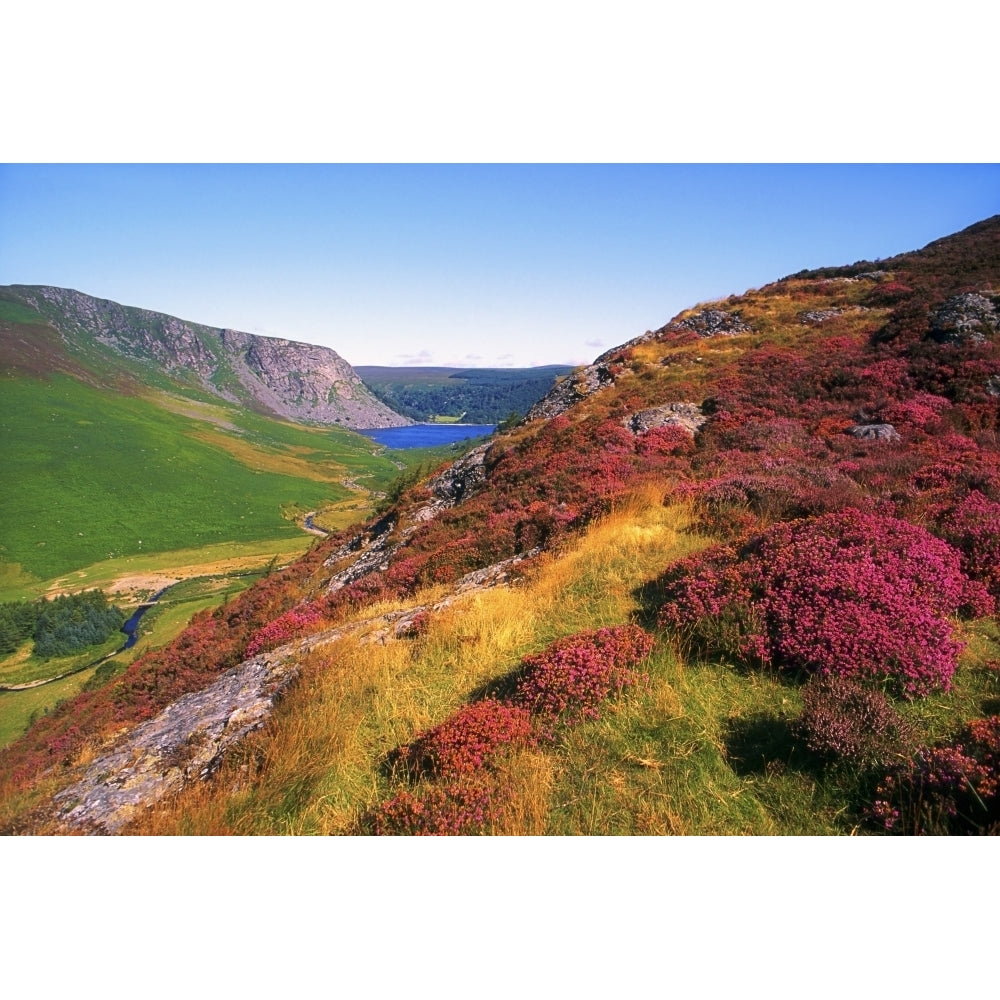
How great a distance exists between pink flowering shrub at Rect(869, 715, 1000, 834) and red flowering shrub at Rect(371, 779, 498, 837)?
104 inches

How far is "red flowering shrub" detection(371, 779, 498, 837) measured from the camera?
371 cm

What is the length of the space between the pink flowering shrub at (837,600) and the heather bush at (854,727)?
65cm

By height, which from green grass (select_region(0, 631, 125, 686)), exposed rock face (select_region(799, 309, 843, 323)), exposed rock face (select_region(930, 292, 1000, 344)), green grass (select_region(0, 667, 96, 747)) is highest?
exposed rock face (select_region(799, 309, 843, 323))

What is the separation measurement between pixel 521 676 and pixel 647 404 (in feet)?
57.2

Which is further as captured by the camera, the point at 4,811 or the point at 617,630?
the point at 617,630

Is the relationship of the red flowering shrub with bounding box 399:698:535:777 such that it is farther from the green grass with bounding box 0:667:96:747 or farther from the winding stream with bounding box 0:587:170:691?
the winding stream with bounding box 0:587:170:691

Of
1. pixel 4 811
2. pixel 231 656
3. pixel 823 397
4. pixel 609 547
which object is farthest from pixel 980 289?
pixel 4 811

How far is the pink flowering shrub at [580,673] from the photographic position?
4936mm

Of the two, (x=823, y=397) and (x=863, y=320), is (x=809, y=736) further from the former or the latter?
(x=863, y=320)

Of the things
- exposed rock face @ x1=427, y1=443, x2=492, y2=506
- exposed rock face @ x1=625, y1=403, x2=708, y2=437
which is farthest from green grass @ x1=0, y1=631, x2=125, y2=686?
exposed rock face @ x1=625, y1=403, x2=708, y2=437

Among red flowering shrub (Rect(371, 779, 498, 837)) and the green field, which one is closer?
red flowering shrub (Rect(371, 779, 498, 837))

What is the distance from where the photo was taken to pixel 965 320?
18438mm

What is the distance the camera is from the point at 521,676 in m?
5.54

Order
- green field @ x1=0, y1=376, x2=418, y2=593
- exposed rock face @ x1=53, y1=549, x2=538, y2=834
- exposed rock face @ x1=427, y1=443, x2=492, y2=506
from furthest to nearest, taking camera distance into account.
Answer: green field @ x1=0, y1=376, x2=418, y2=593, exposed rock face @ x1=427, y1=443, x2=492, y2=506, exposed rock face @ x1=53, y1=549, x2=538, y2=834
